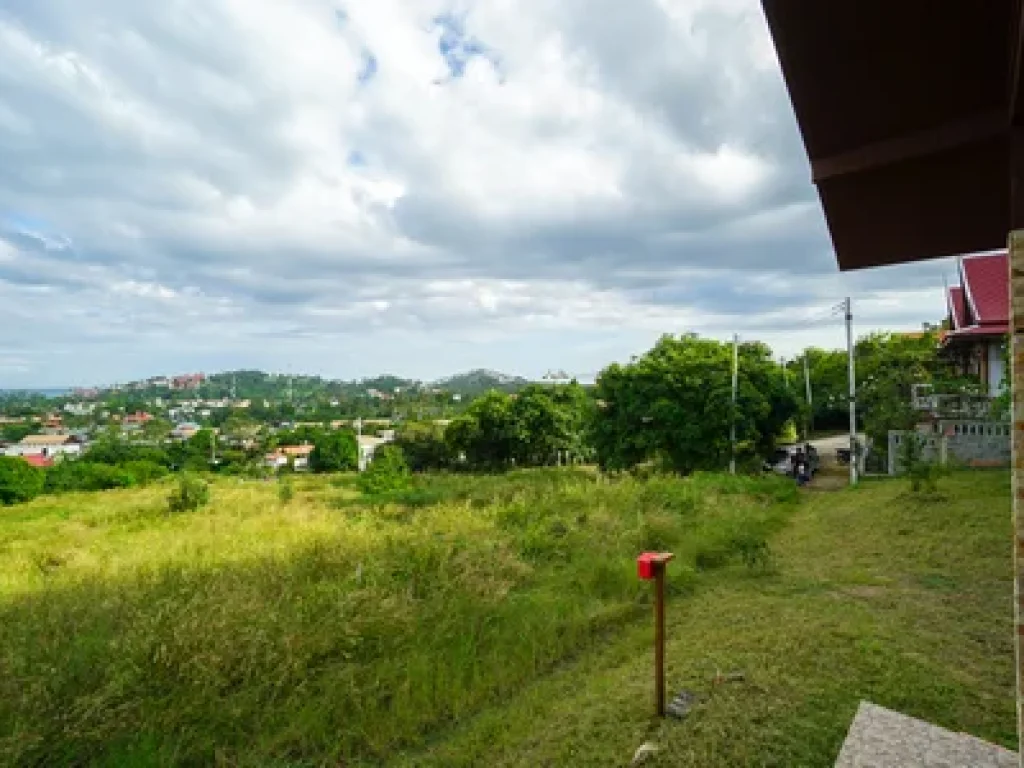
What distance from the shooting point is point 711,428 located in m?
15.7

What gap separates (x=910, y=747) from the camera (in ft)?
8.64

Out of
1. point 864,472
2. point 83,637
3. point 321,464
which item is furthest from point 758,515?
point 321,464

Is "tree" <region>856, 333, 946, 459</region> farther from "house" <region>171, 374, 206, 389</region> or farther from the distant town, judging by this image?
"house" <region>171, 374, 206, 389</region>

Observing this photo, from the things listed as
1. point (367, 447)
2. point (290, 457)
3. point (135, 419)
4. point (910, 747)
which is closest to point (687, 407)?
point (910, 747)

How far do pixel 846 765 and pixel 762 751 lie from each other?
0.39 m

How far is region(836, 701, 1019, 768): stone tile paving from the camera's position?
98.7 inches

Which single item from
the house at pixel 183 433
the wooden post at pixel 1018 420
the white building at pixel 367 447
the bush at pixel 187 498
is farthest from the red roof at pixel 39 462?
the wooden post at pixel 1018 420

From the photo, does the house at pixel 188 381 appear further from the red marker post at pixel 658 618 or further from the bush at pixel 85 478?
the red marker post at pixel 658 618

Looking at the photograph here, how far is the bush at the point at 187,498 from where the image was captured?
12578mm

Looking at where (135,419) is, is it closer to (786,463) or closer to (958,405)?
(786,463)

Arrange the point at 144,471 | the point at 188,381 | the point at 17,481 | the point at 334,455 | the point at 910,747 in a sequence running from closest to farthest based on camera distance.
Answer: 1. the point at 910,747
2. the point at 17,481
3. the point at 144,471
4. the point at 334,455
5. the point at 188,381

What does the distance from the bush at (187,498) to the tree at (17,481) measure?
30.1 ft

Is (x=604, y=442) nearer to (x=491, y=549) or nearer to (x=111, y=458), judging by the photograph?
(x=491, y=549)

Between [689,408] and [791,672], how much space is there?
13288 mm
